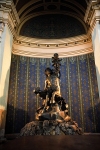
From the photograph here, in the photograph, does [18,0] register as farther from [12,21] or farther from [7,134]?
[7,134]

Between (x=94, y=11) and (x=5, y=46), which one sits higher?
(x=94, y=11)

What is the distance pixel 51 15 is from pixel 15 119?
695cm

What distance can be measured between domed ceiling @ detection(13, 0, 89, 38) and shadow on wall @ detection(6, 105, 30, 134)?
4662 mm

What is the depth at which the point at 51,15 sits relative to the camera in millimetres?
9516

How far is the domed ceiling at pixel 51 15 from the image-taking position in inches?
337

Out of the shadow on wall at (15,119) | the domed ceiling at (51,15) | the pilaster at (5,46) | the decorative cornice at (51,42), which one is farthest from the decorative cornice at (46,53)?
the shadow on wall at (15,119)

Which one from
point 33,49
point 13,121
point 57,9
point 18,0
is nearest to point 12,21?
point 18,0

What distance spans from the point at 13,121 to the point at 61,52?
4678mm

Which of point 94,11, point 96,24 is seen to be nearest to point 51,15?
point 94,11

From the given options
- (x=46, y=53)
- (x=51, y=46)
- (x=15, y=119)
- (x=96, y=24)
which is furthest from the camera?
(x=51, y=46)

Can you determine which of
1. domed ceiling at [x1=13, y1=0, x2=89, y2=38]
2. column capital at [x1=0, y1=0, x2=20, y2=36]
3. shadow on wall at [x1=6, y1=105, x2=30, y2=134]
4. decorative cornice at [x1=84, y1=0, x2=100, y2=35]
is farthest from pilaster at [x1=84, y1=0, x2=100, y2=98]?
shadow on wall at [x1=6, y1=105, x2=30, y2=134]

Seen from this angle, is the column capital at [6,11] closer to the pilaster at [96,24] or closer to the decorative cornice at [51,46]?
the decorative cornice at [51,46]

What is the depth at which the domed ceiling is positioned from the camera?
28.1ft

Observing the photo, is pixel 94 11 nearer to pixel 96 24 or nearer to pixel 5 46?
pixel 96 24
